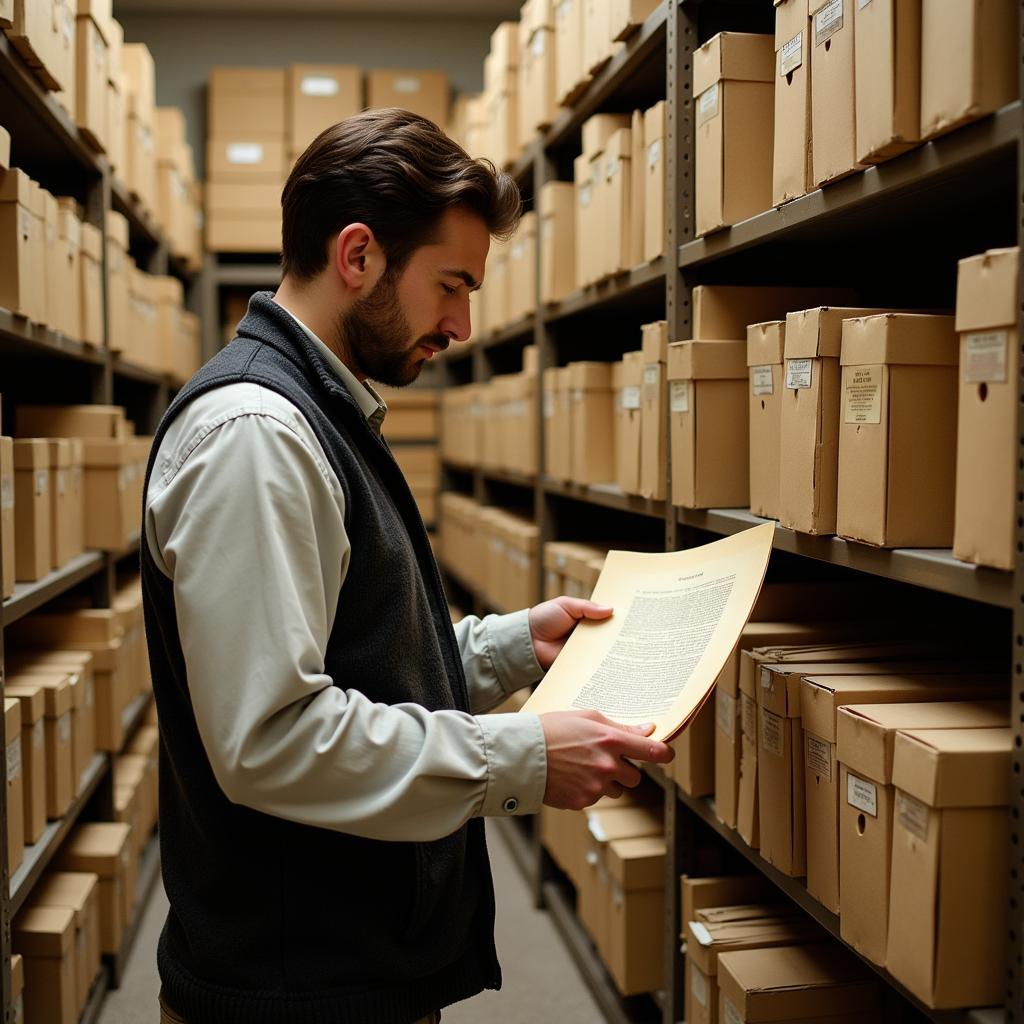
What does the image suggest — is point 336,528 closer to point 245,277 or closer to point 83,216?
point 83,216

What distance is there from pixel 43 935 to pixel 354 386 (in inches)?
57.0

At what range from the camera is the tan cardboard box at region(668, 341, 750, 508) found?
1733mm

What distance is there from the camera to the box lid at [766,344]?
150 cm

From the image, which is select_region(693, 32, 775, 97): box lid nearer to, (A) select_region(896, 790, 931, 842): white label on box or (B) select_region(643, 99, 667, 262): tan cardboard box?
(B) select_region(643, 99, 667, 262): tan cardboard box

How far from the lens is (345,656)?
1.19 metres

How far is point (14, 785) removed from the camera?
74.5 inches

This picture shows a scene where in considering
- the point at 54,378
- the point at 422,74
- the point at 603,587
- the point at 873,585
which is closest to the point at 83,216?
the point at 54,378

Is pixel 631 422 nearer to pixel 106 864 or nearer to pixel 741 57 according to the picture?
pixel 741 57

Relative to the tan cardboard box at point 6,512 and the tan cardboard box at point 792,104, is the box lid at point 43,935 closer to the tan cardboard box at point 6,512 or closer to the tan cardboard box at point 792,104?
the tan cardboard box at point 6,512

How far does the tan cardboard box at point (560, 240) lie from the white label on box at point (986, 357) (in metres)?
1.86

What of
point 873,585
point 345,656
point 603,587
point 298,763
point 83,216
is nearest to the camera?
point 298,763

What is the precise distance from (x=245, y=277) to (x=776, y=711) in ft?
13.2

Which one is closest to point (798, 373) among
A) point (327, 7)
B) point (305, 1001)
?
point (305, 1001)

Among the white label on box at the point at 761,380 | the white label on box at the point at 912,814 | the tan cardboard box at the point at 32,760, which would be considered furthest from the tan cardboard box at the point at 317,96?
the white label on box at the point at 912,814
